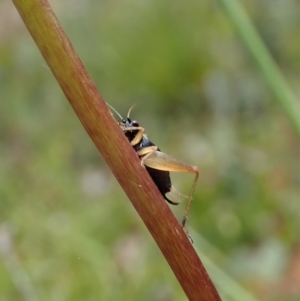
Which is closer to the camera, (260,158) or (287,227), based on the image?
(287,227)

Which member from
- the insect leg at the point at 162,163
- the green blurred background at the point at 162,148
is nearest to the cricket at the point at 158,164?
the insect leg at the point at 162,163

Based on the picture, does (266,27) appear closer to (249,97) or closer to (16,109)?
(249,97)

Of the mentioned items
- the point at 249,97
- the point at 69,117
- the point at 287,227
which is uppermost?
the point at 69,117

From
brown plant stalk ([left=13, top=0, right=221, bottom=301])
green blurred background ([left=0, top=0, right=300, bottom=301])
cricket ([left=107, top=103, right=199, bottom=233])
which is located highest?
brown plant stalk ([left=13, top=0, right=221, bottom=301])

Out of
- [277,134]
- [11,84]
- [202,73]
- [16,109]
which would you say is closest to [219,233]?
[277,134]

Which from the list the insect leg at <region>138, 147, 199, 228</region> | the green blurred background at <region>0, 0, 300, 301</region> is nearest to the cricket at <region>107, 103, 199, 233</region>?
the insect leg at <region>138, 147, 199, 228</region>

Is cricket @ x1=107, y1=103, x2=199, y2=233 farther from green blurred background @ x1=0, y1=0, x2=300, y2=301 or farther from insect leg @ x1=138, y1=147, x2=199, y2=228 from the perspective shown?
green blurred background @ x1=0, y1=0, x2=300, y2=301
